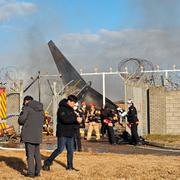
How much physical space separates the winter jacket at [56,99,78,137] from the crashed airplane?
1749cm

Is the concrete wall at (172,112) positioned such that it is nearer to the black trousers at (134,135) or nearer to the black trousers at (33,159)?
the black trousers at (134,135)

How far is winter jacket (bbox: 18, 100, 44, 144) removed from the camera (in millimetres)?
10930

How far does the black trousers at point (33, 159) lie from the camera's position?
1093 cm

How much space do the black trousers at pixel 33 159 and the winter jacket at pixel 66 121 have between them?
0.77 meters

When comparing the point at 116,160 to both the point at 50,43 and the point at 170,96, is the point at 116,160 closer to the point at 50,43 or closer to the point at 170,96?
the point at 170,96

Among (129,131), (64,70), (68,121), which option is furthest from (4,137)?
(64,70)

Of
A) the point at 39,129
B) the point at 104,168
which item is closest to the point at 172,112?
the point at 104,168

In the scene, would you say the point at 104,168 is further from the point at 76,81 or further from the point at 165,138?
the point at 76,81

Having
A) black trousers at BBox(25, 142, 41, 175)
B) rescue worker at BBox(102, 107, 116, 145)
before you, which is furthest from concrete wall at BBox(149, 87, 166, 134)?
black trousers at BBox(25, 142, 41, 175)

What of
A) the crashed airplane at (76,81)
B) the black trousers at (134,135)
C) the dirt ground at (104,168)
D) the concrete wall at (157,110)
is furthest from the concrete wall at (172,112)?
the dirt ground at (104,168)

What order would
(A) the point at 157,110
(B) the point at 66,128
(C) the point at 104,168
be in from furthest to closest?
(A) the point at 157,110, (C) the point at 104,168, (B) the point at 66,128

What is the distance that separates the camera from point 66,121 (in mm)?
11570

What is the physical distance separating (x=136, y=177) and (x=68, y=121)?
1879 mm

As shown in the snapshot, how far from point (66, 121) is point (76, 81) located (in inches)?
798
